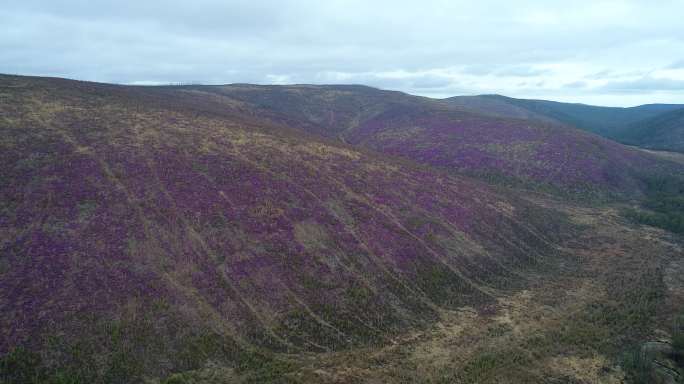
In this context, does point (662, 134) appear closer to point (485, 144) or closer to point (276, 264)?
point (485, 144)

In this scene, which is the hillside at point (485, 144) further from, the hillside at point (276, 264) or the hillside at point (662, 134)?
the hillside at point (662, 134)

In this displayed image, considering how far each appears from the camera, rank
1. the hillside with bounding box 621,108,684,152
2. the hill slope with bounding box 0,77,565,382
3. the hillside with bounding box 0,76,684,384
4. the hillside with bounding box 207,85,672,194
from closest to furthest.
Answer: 1. the hillside with bounding box 0,76,684,384
2. the hill slope with bounding box 0,77,565,382
3. the hillside with bounding box 207,85,672,194
4. the hillside with bounding box 621,108,684,152

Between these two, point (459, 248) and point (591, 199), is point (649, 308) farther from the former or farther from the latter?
point (591, 199)

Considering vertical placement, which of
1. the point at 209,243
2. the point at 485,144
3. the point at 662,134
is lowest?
the point at 209,243

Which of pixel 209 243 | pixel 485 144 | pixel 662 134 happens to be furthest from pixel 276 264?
pixel 662 134

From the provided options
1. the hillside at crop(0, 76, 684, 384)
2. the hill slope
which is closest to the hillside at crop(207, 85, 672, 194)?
the hillside at crop(0, 76, 684, 384)

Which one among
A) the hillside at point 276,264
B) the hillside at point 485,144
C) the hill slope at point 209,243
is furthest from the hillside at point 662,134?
the hill slope at point 209,243

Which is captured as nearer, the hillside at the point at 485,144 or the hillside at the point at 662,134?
the hillside at the point at 485,144

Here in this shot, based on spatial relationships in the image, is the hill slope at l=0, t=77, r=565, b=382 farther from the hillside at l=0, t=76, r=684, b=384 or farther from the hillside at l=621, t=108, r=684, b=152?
the hillside at l=621, t=108, r=684, b=152
